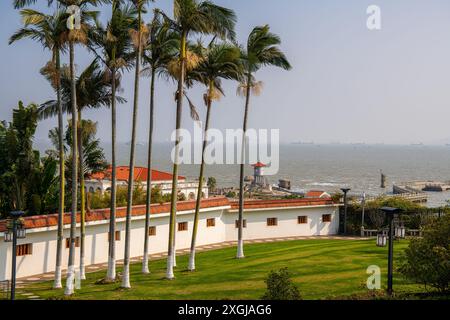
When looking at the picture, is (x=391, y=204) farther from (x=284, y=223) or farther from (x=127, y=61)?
(x=127, y=61)

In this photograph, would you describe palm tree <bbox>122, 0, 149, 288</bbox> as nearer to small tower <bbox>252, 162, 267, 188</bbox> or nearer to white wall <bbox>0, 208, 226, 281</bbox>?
white wall <bbox>0, 208, 226, 281</bbox>

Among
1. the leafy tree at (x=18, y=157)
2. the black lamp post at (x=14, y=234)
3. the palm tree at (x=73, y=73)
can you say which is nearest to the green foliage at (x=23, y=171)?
the leafy tree at (x=18, y=157)

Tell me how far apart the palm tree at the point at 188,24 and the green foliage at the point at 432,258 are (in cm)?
971

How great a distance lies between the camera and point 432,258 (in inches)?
632

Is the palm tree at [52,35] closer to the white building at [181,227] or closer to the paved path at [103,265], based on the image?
the paved path at [103,265]

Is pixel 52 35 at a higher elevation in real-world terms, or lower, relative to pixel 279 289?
higher

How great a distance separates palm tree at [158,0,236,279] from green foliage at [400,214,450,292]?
9.71m

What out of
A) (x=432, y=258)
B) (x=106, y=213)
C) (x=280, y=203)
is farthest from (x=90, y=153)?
(x=432, y=258)

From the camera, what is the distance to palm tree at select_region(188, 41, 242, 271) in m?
24.9

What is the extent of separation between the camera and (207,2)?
22641 millimetres

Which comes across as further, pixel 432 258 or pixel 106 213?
pixel 106 213

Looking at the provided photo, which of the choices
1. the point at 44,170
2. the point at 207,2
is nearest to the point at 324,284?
the point at 207,2

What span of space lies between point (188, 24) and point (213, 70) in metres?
3.11
